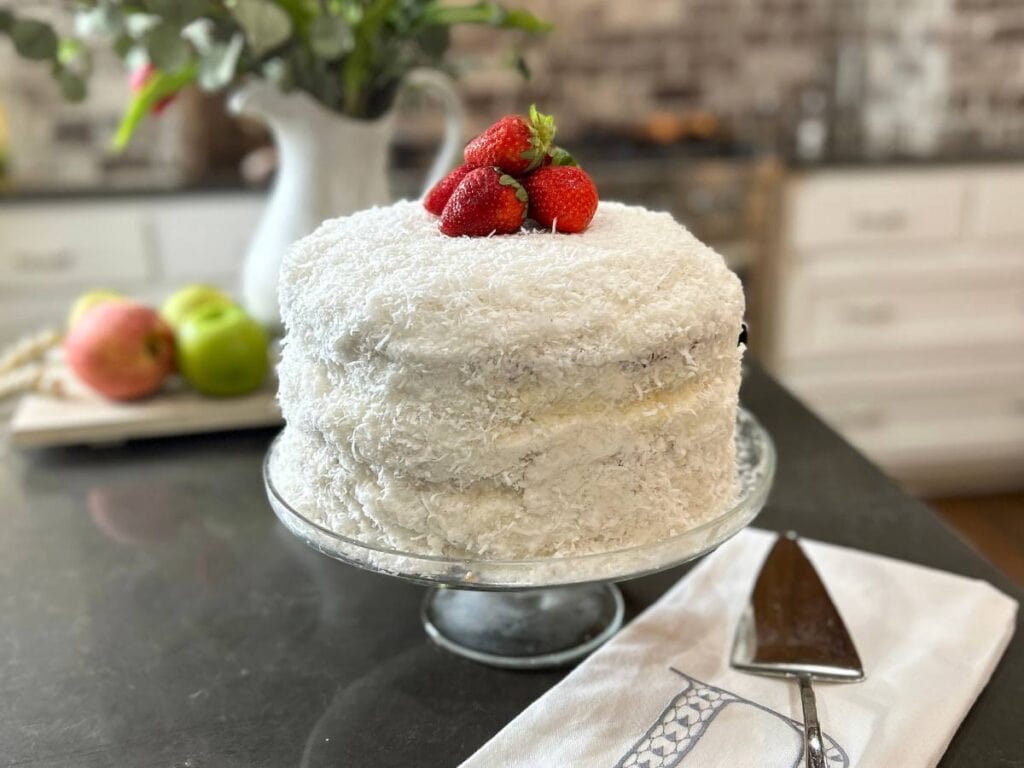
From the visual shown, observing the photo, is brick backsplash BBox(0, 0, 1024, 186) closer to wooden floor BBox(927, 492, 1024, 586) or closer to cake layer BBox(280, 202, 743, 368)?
wooden floor BBox(927, 492, 1024, 586)

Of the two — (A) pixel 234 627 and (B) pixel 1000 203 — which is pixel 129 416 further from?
(B) pixel 1000 203

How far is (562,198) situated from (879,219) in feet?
6.41

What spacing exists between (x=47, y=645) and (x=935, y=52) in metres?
2.77

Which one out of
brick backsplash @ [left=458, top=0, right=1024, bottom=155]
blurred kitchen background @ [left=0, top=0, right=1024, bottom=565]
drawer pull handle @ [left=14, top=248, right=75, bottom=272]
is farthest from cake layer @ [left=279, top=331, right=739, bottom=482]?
Result: brick backsplash @ [left=458, top=0, right=1024, bottom=155]

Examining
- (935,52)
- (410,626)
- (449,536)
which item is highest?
(935,52)

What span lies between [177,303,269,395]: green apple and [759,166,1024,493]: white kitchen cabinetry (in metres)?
1.64

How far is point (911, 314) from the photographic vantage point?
99.3 inches

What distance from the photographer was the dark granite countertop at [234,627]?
669mm

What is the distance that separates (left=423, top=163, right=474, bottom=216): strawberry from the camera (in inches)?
30.4

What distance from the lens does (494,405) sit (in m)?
0.65

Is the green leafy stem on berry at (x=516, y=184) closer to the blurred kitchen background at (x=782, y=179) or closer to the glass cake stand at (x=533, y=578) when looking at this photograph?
the glass cake stand at (x=533, y=578)

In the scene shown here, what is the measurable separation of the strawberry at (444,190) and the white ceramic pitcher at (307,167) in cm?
46

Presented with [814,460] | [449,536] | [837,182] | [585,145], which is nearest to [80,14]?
[449,536]

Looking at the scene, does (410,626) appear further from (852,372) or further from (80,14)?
(852,372)
